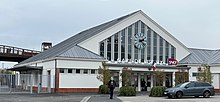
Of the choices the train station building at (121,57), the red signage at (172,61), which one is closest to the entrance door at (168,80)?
the train station building at (121,57)

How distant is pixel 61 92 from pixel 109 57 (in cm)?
754

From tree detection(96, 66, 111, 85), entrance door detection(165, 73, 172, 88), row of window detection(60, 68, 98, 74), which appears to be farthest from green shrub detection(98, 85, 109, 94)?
entrance door detection(165, 73, 172, 88)

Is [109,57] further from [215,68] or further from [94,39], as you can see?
[215,68]

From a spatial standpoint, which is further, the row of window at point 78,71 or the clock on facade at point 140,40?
the clock on facade at point 140,40

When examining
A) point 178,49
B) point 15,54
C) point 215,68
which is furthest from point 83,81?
point 15,54

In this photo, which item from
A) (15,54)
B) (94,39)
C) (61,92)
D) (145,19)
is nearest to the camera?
(61,92)

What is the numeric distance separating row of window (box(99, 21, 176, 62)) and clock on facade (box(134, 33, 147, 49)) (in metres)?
0.37

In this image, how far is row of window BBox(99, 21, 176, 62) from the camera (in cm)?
4384

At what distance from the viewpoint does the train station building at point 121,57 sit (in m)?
40.2

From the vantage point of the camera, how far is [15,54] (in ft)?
199

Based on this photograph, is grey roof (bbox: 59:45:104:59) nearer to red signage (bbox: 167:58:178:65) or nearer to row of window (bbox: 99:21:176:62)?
row of window (bbox: 99:21:176:62)

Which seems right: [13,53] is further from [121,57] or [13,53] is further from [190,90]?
[190,90]

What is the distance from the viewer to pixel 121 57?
44.4 meters

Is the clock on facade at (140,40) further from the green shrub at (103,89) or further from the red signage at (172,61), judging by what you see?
the green shrub at (103,89)
